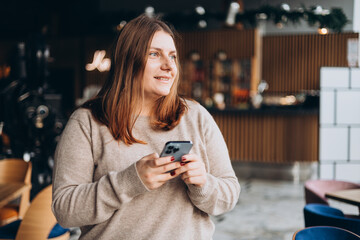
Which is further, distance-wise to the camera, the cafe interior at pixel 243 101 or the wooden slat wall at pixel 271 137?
the wooden slat wall at pixel 271 137

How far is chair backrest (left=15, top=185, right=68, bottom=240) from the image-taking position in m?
1.74

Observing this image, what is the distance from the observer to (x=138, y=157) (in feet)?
3.79

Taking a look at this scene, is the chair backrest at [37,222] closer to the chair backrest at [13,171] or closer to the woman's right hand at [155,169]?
the woman's right hand at [155,169]

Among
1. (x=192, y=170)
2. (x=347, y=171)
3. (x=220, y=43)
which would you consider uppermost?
(x=220, y=43)

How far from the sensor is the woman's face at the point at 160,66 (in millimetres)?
1165

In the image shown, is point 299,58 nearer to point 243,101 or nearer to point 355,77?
point 243,101

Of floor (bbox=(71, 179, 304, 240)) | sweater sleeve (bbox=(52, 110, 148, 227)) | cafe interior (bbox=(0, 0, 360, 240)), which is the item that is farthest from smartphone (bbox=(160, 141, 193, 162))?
floor (bbox=(71, 179, 304, 240))

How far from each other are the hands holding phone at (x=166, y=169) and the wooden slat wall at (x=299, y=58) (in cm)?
881

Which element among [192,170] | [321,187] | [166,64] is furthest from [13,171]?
[321,187]

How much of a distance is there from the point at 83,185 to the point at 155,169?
0.25 m

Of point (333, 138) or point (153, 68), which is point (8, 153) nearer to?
point (153, 68)

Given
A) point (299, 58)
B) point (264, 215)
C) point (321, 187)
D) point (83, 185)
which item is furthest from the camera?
point (299, 58)

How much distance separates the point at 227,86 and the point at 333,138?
4633 millimetres

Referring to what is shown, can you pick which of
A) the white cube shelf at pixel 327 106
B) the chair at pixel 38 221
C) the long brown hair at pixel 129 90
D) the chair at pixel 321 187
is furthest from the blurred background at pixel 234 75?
the long brown hair at pixel 129 90
